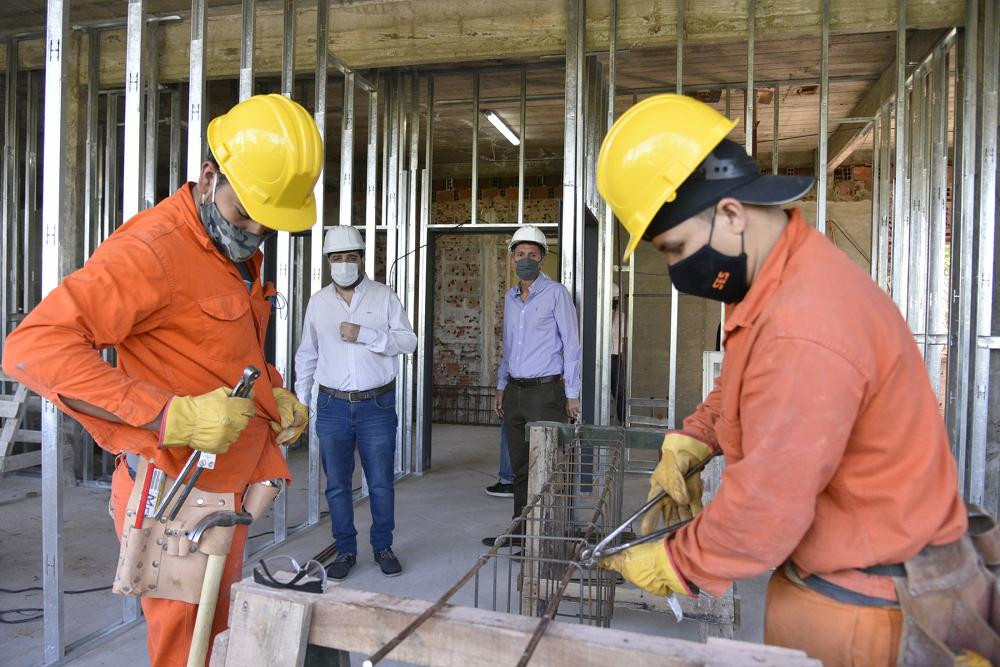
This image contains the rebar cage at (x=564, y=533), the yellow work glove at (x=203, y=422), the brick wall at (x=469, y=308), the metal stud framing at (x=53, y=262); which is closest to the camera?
the yellow work glove at (x=203, y=422)

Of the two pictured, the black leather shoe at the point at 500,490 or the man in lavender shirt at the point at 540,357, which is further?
the black leather shoe at the point at 500,490

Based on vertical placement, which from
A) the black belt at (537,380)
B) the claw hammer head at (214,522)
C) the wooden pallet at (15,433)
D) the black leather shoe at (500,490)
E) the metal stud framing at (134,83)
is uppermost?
the metal stud framing at (134,83)

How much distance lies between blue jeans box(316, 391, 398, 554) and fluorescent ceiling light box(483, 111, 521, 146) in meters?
5.82

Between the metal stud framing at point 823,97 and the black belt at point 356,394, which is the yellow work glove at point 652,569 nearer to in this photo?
the black belt at point 356,394

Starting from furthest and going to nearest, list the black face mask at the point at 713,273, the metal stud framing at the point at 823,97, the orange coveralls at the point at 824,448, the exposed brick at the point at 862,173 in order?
the exposed brick at the point at 862,173 → the metal stud framing at the point at 823,97 → the black face mask at the point at 713,273 → the orange coveralls at the point at 824,448

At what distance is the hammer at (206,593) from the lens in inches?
66.4

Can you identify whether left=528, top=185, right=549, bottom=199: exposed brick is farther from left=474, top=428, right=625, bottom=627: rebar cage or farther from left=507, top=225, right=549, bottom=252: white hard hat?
left=474, top=428, right=625, bottom=627: rebar cage

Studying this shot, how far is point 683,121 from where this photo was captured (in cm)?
145

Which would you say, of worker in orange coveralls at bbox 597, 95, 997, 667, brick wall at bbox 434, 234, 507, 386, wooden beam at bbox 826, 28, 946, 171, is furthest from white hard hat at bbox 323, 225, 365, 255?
brick wall at bbox 434, 234, 507, 386

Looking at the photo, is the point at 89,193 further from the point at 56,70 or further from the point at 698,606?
the point at 698,606

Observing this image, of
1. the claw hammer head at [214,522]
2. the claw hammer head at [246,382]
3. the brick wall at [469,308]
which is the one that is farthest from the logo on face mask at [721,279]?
the brick wall at [469,308]

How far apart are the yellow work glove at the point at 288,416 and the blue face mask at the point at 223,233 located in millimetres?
516

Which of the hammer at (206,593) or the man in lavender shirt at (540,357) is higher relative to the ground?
the man in lavender shirt at (540,357)

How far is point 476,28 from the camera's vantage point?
625 centimetres
